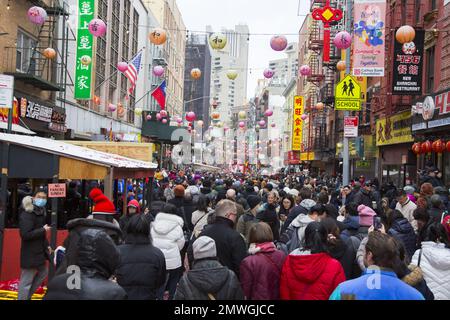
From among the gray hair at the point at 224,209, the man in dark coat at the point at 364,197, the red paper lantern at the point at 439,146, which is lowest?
the man in dark coat at the point at 364,197

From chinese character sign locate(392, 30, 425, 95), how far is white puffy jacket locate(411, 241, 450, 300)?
16330 millimetres

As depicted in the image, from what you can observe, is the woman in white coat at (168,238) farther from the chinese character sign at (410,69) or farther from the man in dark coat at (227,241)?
the chinese character sign at (410,69)

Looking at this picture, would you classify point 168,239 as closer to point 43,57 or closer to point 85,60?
point 43,57

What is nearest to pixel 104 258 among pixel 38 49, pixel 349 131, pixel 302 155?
pixel 349 131

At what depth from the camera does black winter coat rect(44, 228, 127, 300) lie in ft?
11.6

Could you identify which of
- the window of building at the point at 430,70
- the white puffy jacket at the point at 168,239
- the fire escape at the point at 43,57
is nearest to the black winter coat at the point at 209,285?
the white puffy jacket at the point at 168,239

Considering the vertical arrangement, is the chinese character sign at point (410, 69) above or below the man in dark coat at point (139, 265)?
above

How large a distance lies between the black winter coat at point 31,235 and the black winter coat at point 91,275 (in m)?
4.60

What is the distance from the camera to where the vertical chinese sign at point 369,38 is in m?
18.1

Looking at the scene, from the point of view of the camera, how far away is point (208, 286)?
432 centimetres

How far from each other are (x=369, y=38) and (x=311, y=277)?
49.0ft

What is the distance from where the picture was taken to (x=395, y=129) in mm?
25344

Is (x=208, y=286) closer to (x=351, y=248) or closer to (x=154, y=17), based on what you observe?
(x=351, y=248)

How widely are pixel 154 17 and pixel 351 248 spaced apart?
168 feet
